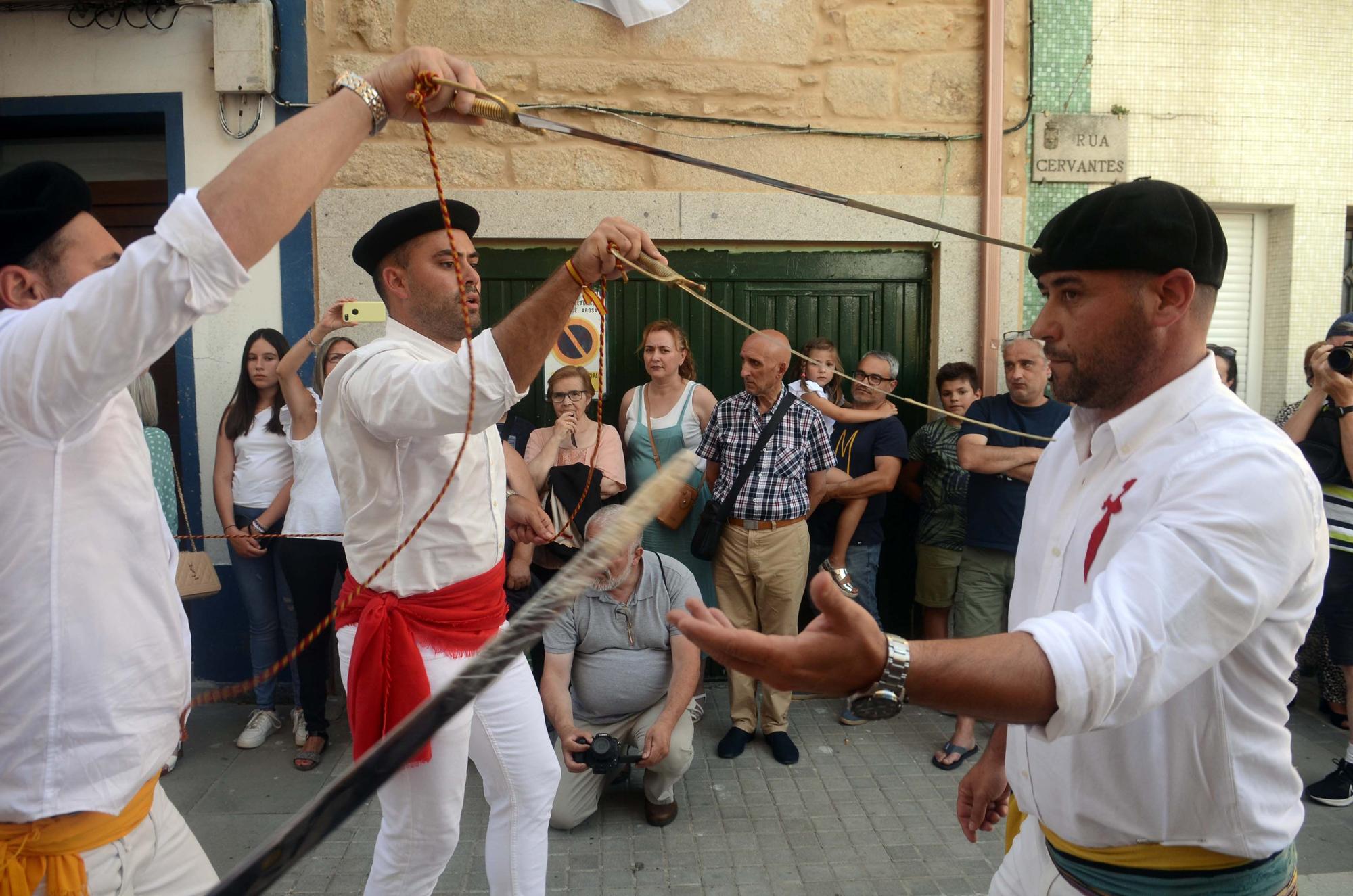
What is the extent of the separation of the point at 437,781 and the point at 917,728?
3349mm

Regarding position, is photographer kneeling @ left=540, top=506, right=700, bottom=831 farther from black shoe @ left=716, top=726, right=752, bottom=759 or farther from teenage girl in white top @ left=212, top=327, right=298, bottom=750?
teenage girl in white top @ left=212, top=327, right=298, bottom=750

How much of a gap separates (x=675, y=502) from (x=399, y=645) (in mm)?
2483

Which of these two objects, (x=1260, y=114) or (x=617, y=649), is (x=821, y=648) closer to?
(x=617, y=649)

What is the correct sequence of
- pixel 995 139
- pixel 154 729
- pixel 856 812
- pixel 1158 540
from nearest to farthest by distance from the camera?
pixel 1158 540 < pixel 154 729 < pixel 856 812 < pixel 995 139

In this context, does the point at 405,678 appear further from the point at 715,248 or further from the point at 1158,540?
the point at 715,248

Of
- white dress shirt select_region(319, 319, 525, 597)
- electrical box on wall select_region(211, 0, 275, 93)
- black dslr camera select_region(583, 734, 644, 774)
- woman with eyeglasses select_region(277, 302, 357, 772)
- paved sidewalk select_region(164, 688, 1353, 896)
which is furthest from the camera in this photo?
electrical box on wall select_region(211, 0, 275, 93)

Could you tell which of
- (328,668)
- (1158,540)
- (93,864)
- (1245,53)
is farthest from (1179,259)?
(1245,53)

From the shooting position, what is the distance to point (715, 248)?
5.47 metres

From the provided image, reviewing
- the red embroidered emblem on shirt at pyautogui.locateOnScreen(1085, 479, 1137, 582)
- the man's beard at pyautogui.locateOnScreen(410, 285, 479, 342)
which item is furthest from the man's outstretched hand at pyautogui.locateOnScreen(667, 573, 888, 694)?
the man's beard at pyautogui.locateOnScreen(410, 285, 479, 342)

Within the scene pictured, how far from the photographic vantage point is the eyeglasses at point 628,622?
3.96 metres

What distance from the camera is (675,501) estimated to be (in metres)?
4.79

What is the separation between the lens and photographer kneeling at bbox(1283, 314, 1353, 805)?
4.08 meters

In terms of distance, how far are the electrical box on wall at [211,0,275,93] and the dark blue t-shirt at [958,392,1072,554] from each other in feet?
14.3

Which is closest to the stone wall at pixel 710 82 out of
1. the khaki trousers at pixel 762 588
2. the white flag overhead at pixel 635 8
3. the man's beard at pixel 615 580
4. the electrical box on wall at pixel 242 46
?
the white flag overhead at pixel 635 8
